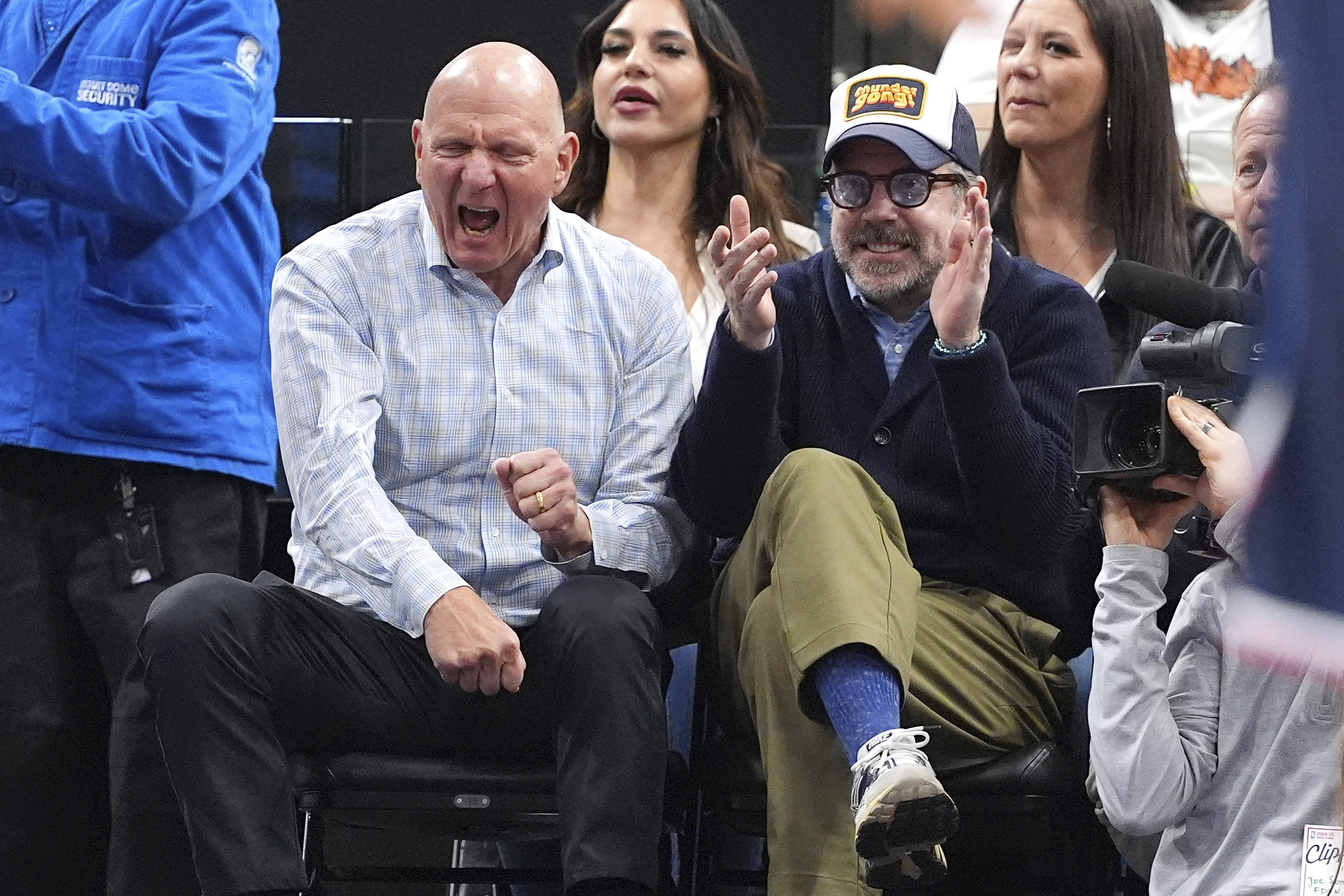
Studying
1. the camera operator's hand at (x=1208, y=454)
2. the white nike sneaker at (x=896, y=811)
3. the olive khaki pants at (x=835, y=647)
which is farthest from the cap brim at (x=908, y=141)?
the white nike sneaker at (x=896, y=811)

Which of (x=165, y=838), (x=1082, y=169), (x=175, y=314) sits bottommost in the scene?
(x=165, y=838)

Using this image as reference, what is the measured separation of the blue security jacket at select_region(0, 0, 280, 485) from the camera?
110 inches

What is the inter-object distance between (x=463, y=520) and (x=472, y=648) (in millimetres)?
348

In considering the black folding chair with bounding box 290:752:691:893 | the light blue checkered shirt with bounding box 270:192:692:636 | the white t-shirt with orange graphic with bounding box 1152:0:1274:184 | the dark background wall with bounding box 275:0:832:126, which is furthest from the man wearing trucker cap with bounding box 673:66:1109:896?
the dark background wall with bounding box 275:0:832:126

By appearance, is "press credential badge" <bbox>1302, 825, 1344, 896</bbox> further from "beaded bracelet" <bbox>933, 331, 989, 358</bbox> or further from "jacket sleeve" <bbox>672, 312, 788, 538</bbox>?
"jacket sleeve" <bbox>672, 312, 788, 538</bbox>

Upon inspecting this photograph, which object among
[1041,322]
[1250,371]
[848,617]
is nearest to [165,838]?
[848,617]

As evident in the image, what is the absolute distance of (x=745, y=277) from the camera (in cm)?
262

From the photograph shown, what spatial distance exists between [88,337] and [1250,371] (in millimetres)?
2332

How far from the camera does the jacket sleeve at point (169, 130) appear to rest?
9.00 ft

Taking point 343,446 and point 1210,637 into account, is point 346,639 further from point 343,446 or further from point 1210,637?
point 1210,637

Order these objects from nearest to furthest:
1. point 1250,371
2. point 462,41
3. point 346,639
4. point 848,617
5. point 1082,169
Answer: point 1250,371, point 848,617, point 346,639, point 1082,169, point 462,41

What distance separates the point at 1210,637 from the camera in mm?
2389

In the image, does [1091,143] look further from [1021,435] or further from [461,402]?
[461,402]

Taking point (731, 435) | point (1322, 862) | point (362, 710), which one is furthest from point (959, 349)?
point (362, 710)
